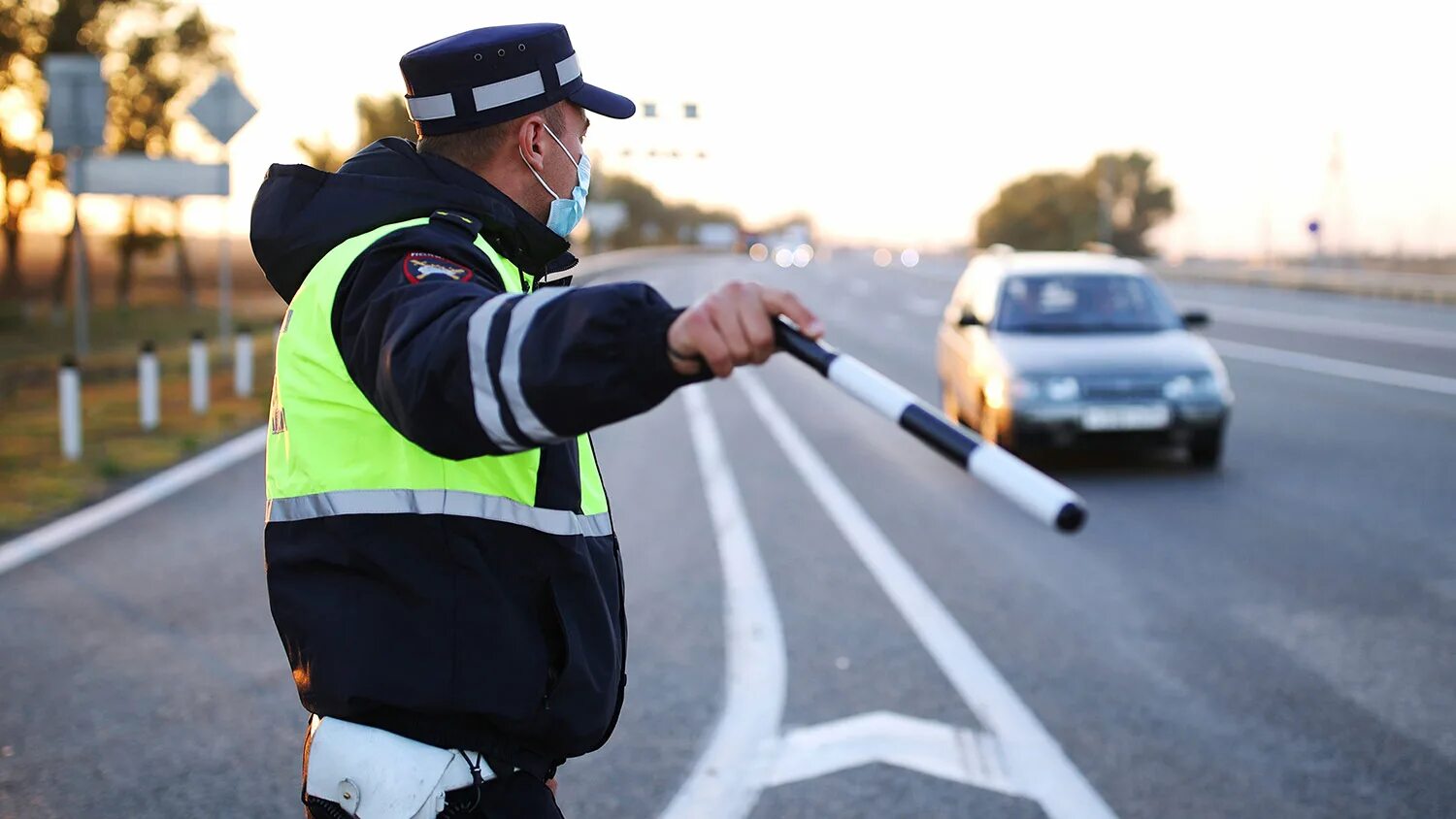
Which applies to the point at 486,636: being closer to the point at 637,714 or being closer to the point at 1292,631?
the point at 637,714

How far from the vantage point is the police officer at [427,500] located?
2.04m

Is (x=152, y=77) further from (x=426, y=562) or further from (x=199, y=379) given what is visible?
(x=426, y=562)

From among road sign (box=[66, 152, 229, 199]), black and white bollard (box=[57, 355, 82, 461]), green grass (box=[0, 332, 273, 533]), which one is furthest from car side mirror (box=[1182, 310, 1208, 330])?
road sign (box=[66, 152, 229, 199])

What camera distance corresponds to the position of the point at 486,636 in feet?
6.94

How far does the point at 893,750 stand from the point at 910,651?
4.45 ft

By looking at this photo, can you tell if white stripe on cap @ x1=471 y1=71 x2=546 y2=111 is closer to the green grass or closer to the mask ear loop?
the mask ear loop

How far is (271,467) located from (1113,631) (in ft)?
17.1

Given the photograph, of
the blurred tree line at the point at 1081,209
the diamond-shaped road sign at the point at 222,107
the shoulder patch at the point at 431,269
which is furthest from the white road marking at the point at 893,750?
the blurred tree line at the point at 1081,209

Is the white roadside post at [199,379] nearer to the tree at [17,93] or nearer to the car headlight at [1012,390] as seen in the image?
the car headlight at [1012,390]

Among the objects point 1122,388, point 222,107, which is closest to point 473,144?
point 1122,388

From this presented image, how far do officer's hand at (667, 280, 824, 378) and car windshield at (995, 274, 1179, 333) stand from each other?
441 inches

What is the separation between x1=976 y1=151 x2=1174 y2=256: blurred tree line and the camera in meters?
122

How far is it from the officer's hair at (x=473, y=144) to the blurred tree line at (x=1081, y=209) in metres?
108

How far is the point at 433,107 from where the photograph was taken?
7.34ft
